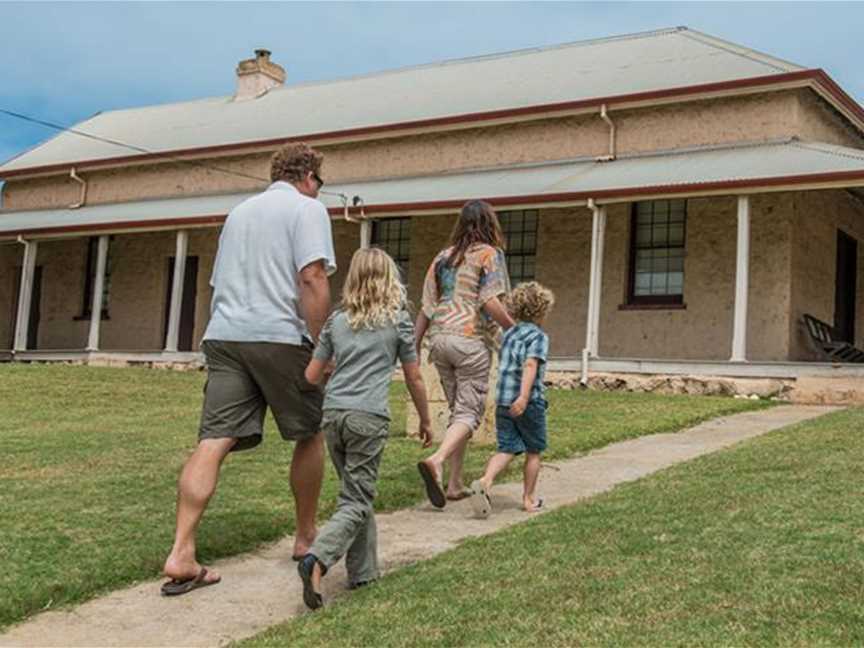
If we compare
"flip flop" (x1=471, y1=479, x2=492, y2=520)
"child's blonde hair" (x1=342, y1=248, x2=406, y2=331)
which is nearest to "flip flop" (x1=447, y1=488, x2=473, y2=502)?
"flip flop" (x1=471, y1=479, x2=492, y2=520)

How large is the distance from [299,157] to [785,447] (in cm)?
535

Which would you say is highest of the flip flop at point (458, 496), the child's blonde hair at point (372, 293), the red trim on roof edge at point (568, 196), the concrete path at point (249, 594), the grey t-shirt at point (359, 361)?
the red trim on roof edge at point (568, 196)

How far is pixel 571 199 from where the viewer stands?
16812mm

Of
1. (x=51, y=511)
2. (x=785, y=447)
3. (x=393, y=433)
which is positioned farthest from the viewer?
(x=393, y=433)

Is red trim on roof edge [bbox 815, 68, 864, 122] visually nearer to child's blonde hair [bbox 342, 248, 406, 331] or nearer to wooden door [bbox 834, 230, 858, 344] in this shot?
wooden door [bbox 834, 230, 858, 344]

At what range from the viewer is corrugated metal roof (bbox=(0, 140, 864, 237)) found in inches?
612

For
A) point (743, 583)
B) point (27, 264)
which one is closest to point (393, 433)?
point (743, 583)

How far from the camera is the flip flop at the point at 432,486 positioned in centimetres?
577

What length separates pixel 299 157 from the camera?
4.85 m

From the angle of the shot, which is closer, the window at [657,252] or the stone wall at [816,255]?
the stone wall at [816,255]

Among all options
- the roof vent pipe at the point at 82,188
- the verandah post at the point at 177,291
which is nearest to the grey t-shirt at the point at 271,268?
the verandah post at the point at 177,291

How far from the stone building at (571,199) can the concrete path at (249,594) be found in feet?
31.6

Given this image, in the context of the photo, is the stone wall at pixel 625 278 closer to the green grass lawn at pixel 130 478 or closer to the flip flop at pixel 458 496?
the green grass lawn at pixel 130 478

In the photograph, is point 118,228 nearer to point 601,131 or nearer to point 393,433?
point 601,131
